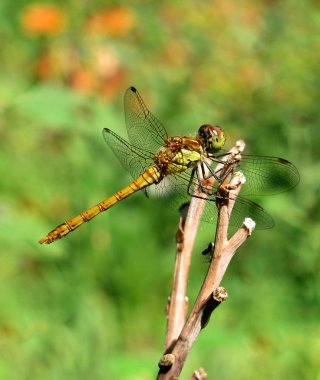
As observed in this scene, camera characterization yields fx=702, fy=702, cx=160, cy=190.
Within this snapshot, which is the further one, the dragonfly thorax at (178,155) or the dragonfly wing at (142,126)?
the dragonfly wing at (142,126)

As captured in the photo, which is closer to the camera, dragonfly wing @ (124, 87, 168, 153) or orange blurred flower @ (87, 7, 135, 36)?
dragonfly wing @ (124, 87, 168, 153)

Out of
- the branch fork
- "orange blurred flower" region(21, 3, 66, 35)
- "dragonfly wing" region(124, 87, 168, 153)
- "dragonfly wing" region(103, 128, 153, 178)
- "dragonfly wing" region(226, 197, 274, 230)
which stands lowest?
the branch fork

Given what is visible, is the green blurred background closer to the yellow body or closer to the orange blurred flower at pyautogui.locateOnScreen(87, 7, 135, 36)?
the orange blurred flower at pyautogui.locateOnScreen(87, 7, 135, 36)

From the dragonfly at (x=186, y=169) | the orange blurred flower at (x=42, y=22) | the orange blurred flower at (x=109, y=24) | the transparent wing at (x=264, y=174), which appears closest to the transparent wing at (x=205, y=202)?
the dragonfly at (x=186, y=169)

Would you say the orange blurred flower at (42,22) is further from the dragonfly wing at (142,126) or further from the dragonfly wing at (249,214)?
the dragonfly wing at (249,214)

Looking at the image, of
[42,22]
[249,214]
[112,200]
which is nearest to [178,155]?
[112,200]

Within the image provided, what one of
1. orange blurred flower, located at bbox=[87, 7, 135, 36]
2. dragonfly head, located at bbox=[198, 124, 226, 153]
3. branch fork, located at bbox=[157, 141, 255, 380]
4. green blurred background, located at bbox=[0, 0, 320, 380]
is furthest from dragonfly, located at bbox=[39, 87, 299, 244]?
orange blurred flower, located at bbox=[87, 7, 135, 36]

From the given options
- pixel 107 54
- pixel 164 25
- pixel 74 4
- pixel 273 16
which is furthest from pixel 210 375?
pixel 164 25

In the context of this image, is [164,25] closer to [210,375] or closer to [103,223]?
[103,223]
